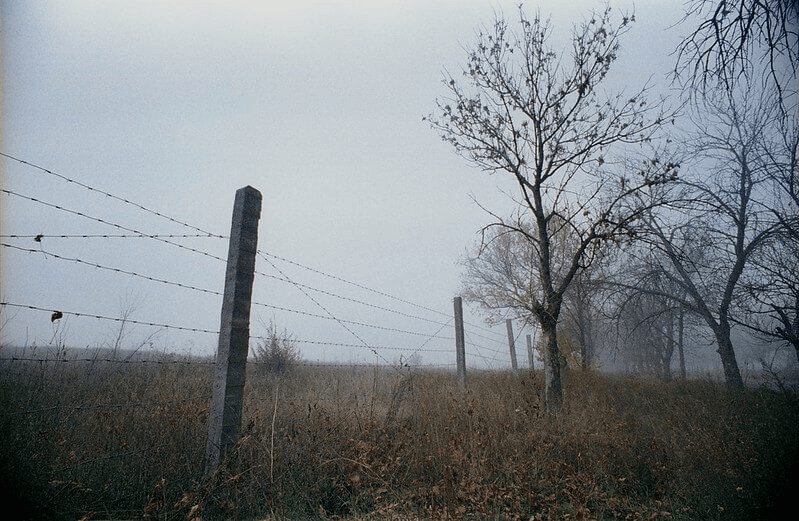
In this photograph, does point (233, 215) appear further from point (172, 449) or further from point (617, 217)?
point (617, 217)

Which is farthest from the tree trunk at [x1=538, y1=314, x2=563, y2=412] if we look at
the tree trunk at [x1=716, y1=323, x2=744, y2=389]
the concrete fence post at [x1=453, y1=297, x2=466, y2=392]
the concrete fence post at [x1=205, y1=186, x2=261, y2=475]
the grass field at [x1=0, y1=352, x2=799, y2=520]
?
the tree trunk at [x1=716, y1=323, x2=744, y2=389]

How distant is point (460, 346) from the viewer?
10211 millimetres

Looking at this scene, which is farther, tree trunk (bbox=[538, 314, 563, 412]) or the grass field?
tree trunk (bbox=[538, 314, 563, 412])

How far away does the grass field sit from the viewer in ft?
11.2

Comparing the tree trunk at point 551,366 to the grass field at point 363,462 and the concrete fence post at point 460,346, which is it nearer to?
the grass field at point 363,462

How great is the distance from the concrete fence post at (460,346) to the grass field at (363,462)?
3.63m

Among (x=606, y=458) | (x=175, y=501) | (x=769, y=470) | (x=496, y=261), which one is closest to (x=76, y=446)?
(x=175, y=501)

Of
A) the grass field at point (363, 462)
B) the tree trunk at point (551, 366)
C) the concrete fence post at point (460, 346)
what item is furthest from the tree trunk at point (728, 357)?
the concrete fence post at point (460, 346)

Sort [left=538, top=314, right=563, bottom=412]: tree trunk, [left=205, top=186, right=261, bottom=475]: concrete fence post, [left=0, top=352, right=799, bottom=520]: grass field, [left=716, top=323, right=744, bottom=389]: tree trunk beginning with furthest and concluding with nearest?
1. [left=716, top=323, right=744, bottom=389]: tree trunk
2. [left=538, top=314, right=563, bottom=412]: tree trunk
3. [left=205, top=186, right=261, bottom=475]: concrete fence post
4. [left=0, top=352, right=799, bottom=520]: grass field

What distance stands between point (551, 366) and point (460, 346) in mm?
2514

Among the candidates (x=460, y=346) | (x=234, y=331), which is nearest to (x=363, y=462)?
(x=234, y=331)

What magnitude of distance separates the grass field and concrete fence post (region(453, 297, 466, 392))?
3630 millimetres

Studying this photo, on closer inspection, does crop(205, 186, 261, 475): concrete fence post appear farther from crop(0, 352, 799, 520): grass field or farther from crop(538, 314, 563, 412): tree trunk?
crop(538, 314, 563, 412): tree trunk

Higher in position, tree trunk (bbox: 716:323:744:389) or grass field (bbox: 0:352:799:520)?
tree trunk (bbox: 716:323:744:389)
